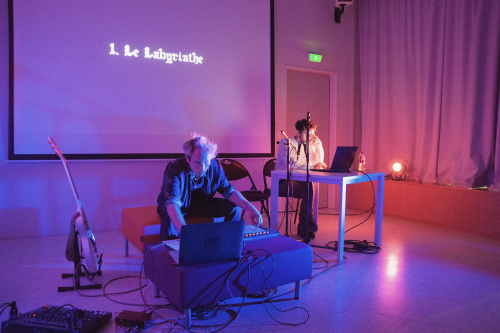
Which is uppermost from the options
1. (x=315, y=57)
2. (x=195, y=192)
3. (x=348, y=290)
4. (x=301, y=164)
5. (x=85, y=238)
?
(x=315, y=57)

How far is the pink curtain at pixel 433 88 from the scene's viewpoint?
411 cm

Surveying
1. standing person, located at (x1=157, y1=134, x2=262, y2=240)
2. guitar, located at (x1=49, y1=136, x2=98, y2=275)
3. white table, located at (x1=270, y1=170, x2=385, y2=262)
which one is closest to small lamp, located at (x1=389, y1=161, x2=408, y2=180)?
white table, located at (x1=270, y1=170, x2=385, y2=262)

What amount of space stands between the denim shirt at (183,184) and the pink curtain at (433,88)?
3.14 metres

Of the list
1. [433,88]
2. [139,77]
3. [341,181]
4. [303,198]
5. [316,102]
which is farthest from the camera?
[316,102]

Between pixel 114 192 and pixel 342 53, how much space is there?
3.98 meters

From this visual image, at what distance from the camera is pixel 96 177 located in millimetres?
4027

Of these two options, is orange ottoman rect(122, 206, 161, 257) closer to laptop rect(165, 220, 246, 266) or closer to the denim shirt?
the denim shirt

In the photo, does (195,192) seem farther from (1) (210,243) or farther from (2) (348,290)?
(2) (348,290)

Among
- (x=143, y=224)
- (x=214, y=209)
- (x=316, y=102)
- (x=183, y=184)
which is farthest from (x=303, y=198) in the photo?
(x=316, y=102)

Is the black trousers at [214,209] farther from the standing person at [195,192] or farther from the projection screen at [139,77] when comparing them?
the projection screen at [139,77]

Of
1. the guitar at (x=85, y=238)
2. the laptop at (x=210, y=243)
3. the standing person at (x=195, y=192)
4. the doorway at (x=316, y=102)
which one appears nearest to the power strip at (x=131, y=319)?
the laptop at (x=210, y=243)

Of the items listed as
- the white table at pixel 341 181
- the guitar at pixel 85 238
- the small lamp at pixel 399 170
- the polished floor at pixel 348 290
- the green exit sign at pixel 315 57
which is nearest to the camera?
the polished floor at pixel 348 290

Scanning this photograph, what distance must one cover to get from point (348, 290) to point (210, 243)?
1.16 m

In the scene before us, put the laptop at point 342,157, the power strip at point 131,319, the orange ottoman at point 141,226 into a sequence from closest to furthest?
the power strip at point 131,319, the orange ottoman at point 141,226, the laptop at point 342,157
